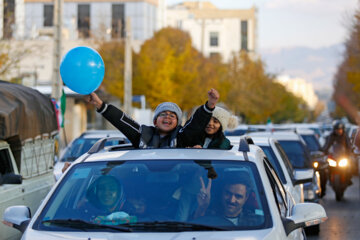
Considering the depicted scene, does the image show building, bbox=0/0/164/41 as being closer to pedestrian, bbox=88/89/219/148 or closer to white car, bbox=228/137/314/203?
white car, bbox=228/137/314/203

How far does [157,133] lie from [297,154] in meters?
6.91

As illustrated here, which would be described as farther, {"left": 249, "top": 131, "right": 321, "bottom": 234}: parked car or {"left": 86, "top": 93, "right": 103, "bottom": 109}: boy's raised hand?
{"left": 249, "top": 131, "right": 321, "bottom": 234}: parked car

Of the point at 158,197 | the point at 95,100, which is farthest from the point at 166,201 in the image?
the point at 95,100

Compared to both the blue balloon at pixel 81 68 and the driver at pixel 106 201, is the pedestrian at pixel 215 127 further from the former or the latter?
the driver at pixel 106 201

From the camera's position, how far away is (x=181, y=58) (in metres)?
52.6

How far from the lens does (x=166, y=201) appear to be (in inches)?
204

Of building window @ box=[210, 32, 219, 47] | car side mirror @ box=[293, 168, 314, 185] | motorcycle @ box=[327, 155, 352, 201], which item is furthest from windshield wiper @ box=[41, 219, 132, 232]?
building window @ box=[210, 32, 219, 47]

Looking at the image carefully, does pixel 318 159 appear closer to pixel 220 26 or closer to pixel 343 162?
pixel 343 162

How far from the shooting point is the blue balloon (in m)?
6.82

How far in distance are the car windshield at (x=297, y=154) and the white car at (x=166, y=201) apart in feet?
24.7

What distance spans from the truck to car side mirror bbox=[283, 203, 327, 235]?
365cm

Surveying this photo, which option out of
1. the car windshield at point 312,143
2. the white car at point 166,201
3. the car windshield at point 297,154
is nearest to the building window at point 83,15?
the car windshield at point 312,143

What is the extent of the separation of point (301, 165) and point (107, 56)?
38.4 meters

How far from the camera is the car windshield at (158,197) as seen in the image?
195 inches
